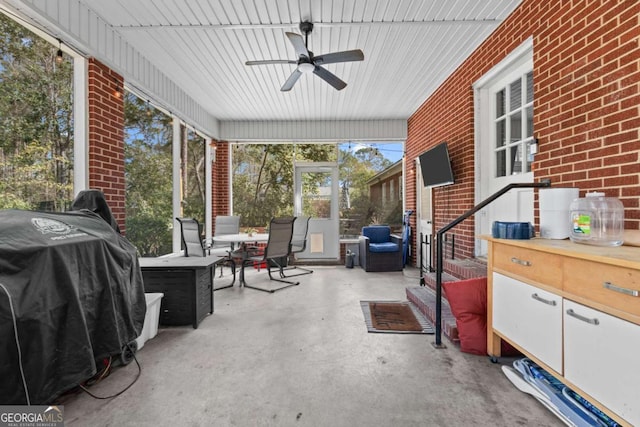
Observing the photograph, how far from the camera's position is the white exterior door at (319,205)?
21.2 ft

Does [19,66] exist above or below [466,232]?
above

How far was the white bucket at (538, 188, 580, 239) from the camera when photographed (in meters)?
1.93

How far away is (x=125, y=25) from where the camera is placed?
2988 mm

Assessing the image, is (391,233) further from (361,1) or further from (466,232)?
(361,1)

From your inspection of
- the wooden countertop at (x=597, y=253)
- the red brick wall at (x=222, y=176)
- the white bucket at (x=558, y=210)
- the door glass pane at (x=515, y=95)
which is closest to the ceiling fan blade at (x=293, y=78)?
the door glass pane at (x=515, y=95)

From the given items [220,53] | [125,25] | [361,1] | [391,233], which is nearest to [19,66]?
[125,25]

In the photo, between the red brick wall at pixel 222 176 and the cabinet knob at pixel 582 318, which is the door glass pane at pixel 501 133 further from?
the red brick wall at pixel 222 176

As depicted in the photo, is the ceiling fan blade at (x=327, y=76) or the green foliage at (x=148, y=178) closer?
the ceiling fan blade at (x=327, y=76)

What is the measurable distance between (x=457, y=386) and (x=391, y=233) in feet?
14.4

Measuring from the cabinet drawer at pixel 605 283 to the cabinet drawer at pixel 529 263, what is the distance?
7 cm

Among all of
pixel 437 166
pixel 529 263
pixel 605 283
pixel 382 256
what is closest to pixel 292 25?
pixel 437 166

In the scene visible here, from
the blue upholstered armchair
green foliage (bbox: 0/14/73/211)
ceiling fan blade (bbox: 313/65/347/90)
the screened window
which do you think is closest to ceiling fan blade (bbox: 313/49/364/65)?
ceiling fan blade (bbox: 313/65/347/90)

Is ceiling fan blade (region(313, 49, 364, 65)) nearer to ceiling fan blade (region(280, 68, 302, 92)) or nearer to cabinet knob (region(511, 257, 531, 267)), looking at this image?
ceiling fan blade (region(280, 68, 302, 92))

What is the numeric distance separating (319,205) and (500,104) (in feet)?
12.6
